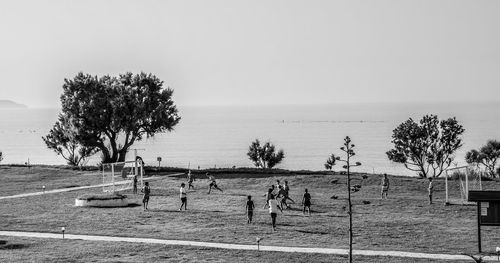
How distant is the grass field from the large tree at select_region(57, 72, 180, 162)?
19.8 meters

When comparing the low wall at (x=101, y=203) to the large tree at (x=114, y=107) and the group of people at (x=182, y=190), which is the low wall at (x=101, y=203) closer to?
the group of people at (x=182, y=190)

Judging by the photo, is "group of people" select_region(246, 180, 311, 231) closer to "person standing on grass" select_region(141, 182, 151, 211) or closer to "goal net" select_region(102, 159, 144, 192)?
"person standing on grass" select_region(141, 182, 151, 211)

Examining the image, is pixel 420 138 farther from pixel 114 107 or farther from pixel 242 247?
pixel 242 247

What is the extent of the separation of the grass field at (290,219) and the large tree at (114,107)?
781 inches

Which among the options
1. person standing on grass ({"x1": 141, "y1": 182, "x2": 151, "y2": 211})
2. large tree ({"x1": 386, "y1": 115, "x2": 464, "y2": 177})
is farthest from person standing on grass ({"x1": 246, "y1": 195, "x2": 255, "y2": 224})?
large tree ({"x1": 386, "y1": 115, "x2": 464, "y2": 177})

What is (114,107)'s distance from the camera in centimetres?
8344

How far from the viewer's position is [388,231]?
140 ft

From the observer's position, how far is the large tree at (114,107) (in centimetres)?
8300

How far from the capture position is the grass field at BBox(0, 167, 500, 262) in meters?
40.4

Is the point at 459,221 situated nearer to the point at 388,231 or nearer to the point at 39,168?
the point at 388,231

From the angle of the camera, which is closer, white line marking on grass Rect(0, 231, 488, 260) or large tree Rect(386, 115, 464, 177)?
white line marking on grass Rect(0, 231, 488, 260)

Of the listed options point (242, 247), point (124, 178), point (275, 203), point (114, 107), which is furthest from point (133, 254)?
point (114, 107)

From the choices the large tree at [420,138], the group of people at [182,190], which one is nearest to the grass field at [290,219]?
the group of people at [182,190]

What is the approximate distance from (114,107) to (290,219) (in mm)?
41794
